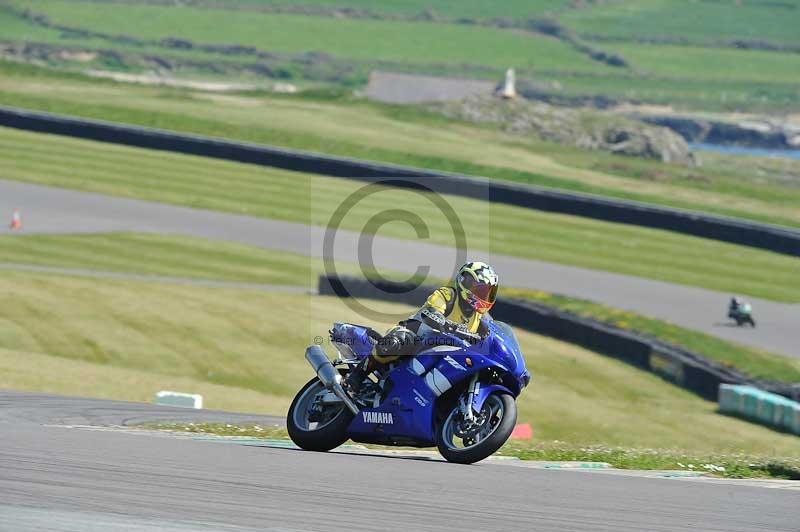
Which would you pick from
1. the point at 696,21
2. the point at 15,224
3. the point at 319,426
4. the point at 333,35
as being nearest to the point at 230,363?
the point at 319,426

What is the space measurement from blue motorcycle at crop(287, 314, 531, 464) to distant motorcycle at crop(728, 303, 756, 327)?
783 inches

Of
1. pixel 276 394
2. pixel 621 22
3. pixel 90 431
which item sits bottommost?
pixel 276 394

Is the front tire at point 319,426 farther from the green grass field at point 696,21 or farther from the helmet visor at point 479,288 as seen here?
the green grass field at point 696,21

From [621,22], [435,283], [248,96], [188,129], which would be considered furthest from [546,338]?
[621,22]

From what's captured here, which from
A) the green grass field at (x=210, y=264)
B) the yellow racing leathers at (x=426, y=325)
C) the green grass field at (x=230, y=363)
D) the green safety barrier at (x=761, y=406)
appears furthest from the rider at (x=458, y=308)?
the green grass field at (x=210, y=264)

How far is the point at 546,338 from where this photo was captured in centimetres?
2833

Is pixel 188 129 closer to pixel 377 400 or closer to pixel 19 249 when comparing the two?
pixel 19 249

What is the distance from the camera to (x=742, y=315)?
30203 millimetres

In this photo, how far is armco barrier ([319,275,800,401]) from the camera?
24.9 m

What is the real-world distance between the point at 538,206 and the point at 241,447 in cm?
3603

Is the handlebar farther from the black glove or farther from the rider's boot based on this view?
the rider's boot

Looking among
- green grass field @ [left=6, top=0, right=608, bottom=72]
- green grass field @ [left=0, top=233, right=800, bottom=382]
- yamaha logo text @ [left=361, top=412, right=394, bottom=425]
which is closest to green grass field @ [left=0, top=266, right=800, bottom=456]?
green grass field @ [left=0, top=233, right=800, bottom=382]

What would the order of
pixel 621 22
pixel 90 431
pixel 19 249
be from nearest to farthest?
pixel 90 431 < pixel 19 249 < pixel 621 22
